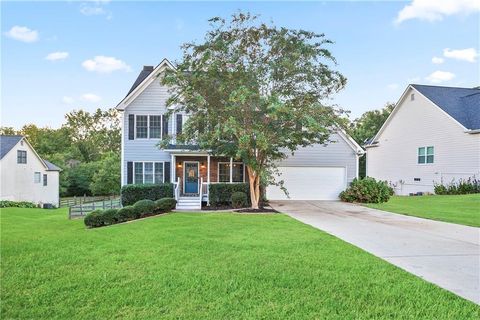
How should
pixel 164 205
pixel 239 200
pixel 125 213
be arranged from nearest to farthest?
pixel 125 213, pixel 164 205, pixel 239 200

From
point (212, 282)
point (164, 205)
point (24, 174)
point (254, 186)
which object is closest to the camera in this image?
point (212, 282)

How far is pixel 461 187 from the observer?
62.2 ft

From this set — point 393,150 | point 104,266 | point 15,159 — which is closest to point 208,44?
point 104,266

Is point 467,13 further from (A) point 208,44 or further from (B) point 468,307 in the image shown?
(B) point 468,307

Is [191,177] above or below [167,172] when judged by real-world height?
below

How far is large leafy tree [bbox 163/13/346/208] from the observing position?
42.7 feet

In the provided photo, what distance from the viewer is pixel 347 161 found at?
1992cm

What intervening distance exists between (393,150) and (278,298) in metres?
24.1

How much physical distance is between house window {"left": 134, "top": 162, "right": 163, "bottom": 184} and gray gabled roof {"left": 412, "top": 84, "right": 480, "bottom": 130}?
17.4 meters

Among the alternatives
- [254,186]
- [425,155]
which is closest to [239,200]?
[254,186]

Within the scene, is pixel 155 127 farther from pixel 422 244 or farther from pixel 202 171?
pixel 422 244

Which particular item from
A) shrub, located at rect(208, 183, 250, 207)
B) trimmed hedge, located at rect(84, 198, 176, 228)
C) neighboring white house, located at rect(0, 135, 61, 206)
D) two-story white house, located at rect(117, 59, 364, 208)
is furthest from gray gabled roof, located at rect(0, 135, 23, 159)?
trimmed hedge, located at rect(84, 198, 176, 228)

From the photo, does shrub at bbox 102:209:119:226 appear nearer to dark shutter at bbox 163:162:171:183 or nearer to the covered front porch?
dark shutter at bbox 163:162:171:183

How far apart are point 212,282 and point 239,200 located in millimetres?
11027
